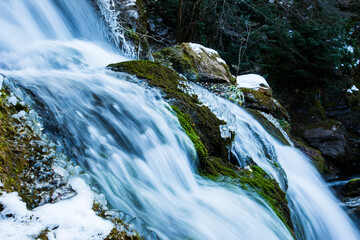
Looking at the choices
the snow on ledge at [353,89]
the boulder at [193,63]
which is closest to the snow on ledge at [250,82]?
the boulder at [193,63]

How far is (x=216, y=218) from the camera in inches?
84.7

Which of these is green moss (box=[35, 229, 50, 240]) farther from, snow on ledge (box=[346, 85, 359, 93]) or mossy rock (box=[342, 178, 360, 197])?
snow on ledge (box=[346, 85, 359, 93])

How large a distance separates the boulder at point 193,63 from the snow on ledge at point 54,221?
14.7 ft

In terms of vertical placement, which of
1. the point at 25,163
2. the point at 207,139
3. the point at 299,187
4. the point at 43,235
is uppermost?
the point at 25,163

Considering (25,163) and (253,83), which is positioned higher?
(25,163)

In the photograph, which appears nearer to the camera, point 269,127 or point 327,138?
point 269,127

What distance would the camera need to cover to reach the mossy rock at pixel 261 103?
6430 mm

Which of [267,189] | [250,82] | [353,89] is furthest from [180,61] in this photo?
[353,89]

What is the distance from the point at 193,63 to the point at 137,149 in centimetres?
376

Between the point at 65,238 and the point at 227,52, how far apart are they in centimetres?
972

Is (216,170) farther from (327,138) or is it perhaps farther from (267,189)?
(327,138)

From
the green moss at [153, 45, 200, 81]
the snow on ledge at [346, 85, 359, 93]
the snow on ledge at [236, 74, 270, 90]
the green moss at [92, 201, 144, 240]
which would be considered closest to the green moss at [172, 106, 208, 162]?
the green moss at [92, 201, 144, 240]

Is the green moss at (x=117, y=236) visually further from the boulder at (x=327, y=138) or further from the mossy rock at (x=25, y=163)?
the boulder at (x=327, y=138)

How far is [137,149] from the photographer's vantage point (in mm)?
2451
